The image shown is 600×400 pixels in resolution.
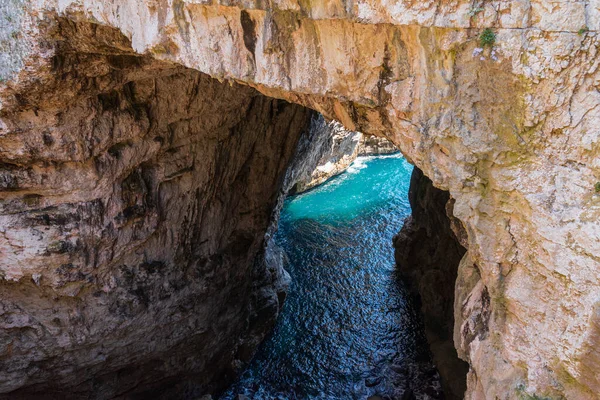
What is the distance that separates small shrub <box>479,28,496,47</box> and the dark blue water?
332 inches

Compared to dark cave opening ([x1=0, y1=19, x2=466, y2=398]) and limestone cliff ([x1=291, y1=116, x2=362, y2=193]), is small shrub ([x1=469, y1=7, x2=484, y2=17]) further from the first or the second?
limestone cliff ([x1=291, y1=116, x2=362, y2=193])

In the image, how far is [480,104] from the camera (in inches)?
138

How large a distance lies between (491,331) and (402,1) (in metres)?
2.80

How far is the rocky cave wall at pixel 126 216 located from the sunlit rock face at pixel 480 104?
134 cm

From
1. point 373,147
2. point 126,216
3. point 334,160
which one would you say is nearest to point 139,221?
point 126,216

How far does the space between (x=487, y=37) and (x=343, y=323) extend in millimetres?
9476

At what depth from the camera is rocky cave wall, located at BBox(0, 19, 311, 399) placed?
20.5 feet

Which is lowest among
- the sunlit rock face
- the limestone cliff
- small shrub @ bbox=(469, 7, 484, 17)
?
the limestone cliff

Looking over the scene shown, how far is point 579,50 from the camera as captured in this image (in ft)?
9.53

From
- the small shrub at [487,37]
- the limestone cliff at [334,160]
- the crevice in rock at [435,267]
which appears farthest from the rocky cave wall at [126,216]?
Result: the limestone cliff at [334,160]

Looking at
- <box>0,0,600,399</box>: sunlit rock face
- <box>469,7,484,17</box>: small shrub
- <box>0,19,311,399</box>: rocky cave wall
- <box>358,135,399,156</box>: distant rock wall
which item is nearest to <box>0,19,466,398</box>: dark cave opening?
<box>0,19,311,399</box>: rocky cave wall

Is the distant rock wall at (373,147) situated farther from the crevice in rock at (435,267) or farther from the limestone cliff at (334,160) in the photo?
the crevice in rock at (435,267)

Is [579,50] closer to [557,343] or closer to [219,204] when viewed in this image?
[557,343]

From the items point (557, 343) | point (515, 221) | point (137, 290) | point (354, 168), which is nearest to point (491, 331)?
point (557, 343)
